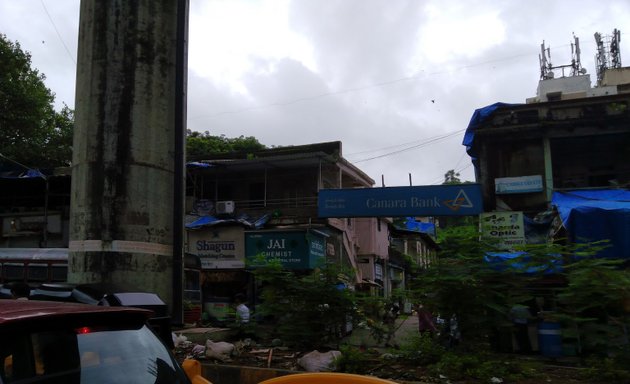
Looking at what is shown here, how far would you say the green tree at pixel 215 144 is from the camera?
32406 millimetres

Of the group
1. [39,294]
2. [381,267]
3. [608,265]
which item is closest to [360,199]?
[608,265]

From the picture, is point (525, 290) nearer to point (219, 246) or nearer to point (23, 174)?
point (219, 246)

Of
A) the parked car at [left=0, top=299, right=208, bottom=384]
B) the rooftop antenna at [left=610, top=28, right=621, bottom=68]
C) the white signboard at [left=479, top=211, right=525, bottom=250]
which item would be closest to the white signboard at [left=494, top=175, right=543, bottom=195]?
the white signboard at [left=479, top=211, right=525, bottom=250]

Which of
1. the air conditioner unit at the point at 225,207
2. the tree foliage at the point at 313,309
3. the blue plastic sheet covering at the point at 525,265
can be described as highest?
the air conditioner unit at the point at 225,207

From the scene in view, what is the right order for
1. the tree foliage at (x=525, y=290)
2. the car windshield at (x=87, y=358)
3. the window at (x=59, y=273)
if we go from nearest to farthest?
the car windshield at (x=87, y=358), the tree foliage at (x=525, y=290), the window at (x=59, y=273)

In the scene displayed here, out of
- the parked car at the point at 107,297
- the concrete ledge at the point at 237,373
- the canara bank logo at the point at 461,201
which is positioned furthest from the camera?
the canara bank logo at the point at 461,201

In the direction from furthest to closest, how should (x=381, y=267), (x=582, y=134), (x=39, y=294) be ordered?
1. (x=381, y=267)
2. (x=582, y=134)
3. (x=39, y=294)

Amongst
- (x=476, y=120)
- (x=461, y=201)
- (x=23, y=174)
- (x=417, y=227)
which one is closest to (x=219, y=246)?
(x=23, y=174)

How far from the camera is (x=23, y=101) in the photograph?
24.7 meters

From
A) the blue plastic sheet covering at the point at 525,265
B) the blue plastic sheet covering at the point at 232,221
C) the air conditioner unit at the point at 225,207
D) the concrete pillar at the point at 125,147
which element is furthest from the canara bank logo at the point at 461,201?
the air conditioner unit at the point at 225,207

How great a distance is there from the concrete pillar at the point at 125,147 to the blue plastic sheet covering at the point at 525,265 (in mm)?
5383

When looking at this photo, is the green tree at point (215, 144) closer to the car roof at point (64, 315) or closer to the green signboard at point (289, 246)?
→ the green signboard at point (289, 246)

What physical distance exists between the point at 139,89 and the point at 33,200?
66.4 ft

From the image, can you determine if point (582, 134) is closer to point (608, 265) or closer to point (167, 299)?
point (608, 265)
